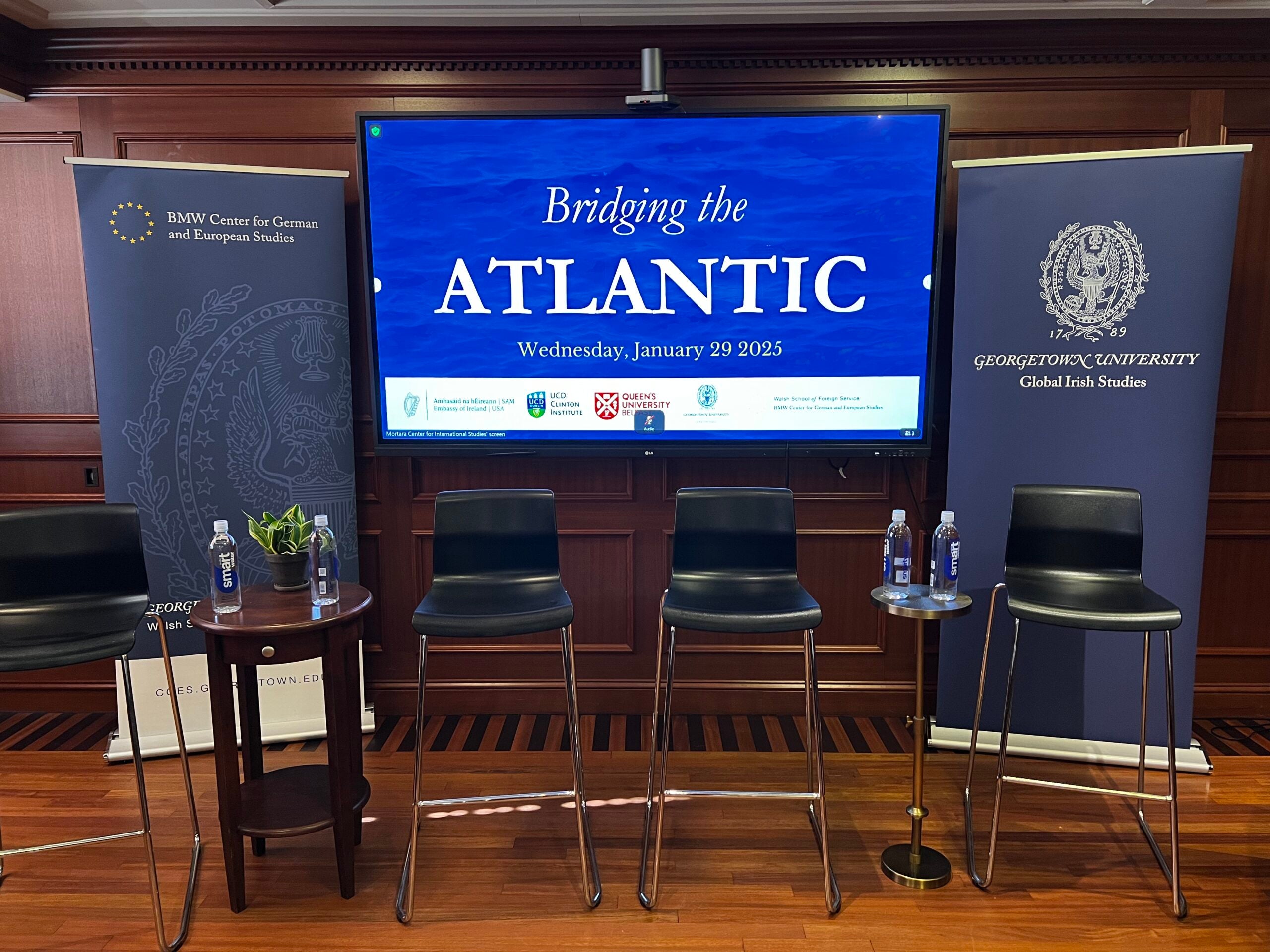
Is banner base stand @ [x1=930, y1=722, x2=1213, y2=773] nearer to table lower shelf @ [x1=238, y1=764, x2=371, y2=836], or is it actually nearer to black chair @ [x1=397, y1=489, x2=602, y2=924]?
black chair @ [x1=397, y1=489, x2=602, y2=924]

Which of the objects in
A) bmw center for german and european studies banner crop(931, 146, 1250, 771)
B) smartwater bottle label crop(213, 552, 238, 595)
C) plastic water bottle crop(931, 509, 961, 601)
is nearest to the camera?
smartwater bottle label crop(213, 552, 238, 595)

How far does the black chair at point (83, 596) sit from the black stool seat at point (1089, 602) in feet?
8.37

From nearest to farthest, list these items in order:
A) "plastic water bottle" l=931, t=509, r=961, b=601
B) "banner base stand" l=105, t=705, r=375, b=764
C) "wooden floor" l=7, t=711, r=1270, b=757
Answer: "plastic water bottle" l=931, t=509, r=961, b=601, "banner base stand" l=105, t=705, r=375, b=764, "wooden floor" l=7, t=711, r=1270, b=757

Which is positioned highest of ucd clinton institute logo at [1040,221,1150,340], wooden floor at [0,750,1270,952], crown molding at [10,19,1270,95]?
crown molding at [10,19,1270,95]

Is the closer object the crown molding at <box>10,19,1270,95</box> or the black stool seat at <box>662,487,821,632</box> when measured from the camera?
the black stool seat at <box>662,487,821,632</box>

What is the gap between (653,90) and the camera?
10.2ft

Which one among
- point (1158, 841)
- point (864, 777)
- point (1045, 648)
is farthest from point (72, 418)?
point (1158, 841)

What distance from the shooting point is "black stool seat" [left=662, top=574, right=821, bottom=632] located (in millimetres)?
2361

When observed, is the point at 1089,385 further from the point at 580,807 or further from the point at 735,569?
the point at 580,807

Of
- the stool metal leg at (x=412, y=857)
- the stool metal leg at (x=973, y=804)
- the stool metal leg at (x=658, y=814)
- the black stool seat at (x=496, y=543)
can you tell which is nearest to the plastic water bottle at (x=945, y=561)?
the stool metal leg at (x=973, y=804)

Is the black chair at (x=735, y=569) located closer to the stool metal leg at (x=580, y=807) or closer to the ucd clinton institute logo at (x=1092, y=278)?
the stool metal leg at (x=580, y=807)

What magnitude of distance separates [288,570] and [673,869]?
1.50 metres

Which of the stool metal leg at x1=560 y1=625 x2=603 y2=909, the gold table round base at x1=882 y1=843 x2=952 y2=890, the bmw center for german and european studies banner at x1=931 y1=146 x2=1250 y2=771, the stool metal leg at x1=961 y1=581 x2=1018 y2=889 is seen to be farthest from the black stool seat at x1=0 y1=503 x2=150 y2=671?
the bmw center for german and european studies banner at x1=931 y1=146 x2=1250 y2=771

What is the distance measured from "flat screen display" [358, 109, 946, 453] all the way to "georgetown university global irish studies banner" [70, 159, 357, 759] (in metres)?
0.23
